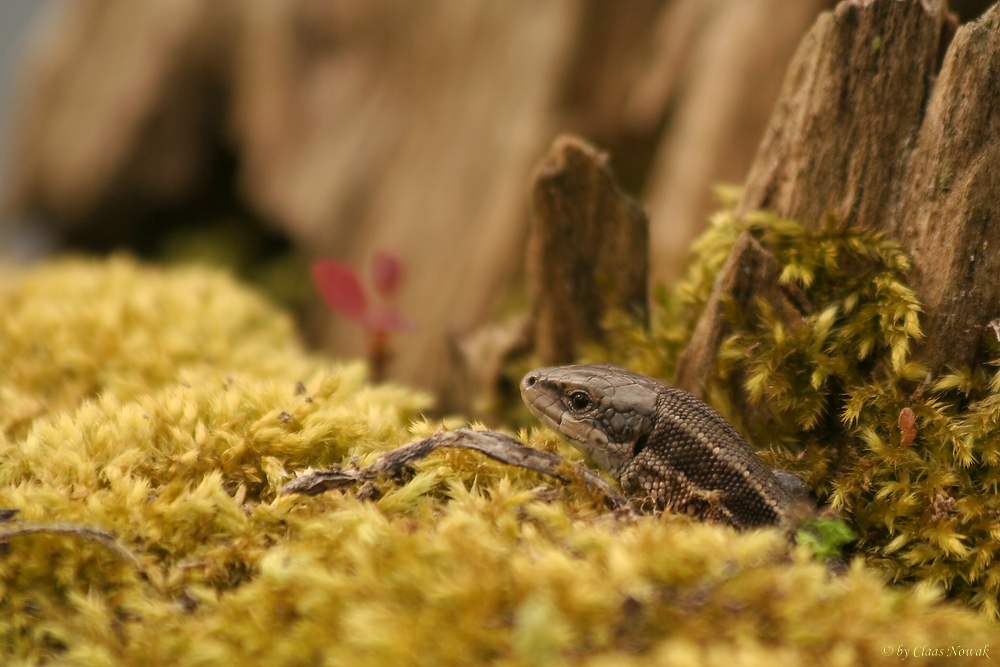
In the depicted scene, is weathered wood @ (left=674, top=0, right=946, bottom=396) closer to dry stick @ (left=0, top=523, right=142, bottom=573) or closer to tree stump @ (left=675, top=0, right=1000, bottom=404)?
tree stump @ (left=675, top=0, right=1000, bottom=404)

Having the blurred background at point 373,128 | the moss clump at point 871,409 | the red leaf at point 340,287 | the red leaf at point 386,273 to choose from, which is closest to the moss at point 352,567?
Result: the moss clump at point 871,409

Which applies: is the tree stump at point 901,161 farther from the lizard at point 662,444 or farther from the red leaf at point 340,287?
the red leaf at point 340,287

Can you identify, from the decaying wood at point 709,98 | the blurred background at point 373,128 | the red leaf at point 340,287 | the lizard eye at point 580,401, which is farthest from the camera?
the blurred background at point 373,128

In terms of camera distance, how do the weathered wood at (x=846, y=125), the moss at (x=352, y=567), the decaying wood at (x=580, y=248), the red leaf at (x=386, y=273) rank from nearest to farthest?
the moss at (x=352, y=567) → the weathered wood at (x=846, y=125) → the decaying wood at (x=580, y=248) → the red leaf at (x=386, y=273)

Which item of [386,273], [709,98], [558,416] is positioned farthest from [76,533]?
[709,98]

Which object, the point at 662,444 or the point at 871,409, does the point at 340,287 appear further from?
the point at 871,409

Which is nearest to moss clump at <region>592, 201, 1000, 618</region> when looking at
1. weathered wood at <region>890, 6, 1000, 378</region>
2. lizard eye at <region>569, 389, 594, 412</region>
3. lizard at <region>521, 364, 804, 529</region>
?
weathered wood at <region>890, 6, 1000, 378</region>
